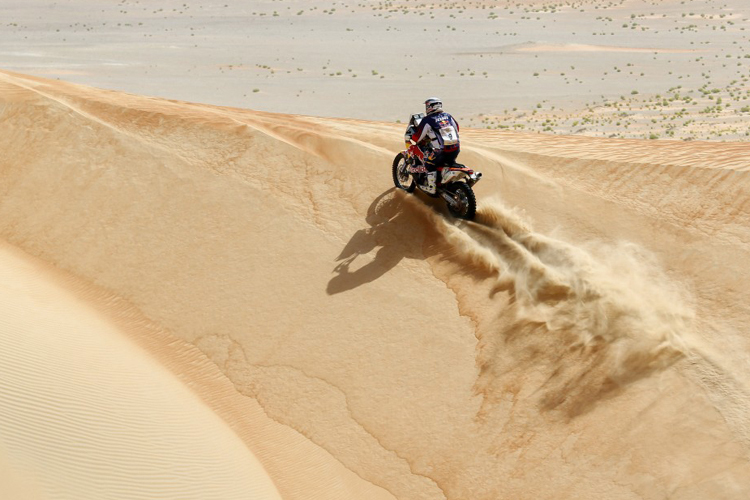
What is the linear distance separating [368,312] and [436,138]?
3.17 metres

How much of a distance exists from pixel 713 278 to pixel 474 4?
5887 cm

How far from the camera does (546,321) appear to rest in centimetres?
1014

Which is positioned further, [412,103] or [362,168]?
[412,103]

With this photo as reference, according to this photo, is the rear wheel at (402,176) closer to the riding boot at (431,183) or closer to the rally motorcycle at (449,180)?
the rally motorcycle at (449,180)

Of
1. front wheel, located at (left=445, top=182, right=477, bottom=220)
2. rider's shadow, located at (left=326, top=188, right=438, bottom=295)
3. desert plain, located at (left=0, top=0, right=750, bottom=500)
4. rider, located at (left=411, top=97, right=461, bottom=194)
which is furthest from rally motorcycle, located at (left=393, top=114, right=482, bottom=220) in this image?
rider's shadow, located at (left=326, top=188, right=438, bottom=295)

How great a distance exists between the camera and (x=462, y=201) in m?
12.1

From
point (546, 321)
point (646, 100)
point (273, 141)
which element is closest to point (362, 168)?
point (273, 141)

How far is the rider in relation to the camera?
1203 cm

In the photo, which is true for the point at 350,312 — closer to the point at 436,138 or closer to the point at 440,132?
the point at 436,138

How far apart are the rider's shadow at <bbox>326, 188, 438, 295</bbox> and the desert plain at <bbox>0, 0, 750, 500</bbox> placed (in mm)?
53

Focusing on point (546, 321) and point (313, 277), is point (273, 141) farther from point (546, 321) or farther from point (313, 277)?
point (546, 321)

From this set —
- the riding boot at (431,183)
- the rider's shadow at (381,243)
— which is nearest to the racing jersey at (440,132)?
Result: the riding boot at (431,183)

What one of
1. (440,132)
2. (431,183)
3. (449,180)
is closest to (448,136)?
(440,132)

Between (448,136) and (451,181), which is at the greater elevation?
(448,136)
